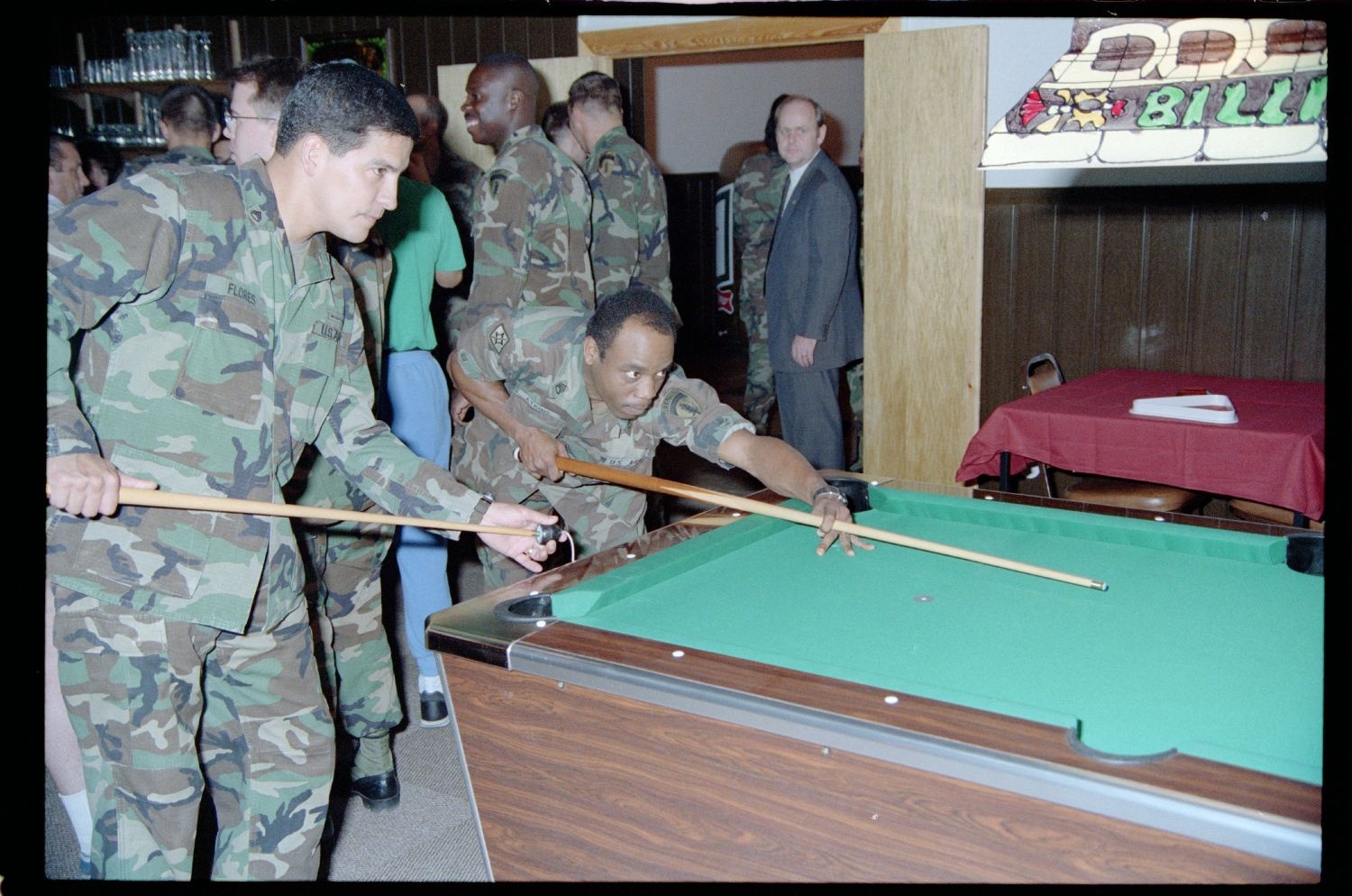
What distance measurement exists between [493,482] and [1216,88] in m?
1.76

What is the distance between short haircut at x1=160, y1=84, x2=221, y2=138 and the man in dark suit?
1973 mm

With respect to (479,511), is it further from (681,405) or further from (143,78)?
(143,78)

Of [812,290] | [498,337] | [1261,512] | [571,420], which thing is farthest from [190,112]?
[1261,512]

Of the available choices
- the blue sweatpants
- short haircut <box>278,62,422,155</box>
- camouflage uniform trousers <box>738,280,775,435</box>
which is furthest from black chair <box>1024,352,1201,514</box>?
short haircut <box>278,62,422,155</box>

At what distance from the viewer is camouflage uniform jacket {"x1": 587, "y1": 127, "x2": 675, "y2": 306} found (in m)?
4.01

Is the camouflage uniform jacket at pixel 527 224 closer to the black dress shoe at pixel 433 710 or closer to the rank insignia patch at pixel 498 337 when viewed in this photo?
the rank insignia patch at pixel 498 337

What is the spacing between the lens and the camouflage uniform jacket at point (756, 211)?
207 inches

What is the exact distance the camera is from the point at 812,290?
13.5ft

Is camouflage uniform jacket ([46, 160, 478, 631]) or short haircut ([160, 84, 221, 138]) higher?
short haircut ([160, 84, 221, 138])

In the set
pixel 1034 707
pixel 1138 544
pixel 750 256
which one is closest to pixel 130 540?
pixel 1034 707

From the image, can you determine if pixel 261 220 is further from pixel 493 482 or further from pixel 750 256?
pixel 750 256

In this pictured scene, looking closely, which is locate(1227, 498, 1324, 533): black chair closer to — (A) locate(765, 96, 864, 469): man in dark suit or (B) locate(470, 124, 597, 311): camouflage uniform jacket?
(A) locate(765, 96, 864, 469): man in dark suit

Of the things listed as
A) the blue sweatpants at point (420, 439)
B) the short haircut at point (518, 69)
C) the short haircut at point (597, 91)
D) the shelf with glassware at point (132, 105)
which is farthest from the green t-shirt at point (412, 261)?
the shelf with glassware at point (132, 105)

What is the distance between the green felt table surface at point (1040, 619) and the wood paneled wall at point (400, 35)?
13.3ft
